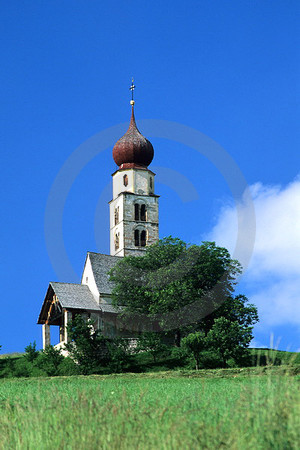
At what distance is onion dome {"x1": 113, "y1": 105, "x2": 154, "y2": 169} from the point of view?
6600 cm

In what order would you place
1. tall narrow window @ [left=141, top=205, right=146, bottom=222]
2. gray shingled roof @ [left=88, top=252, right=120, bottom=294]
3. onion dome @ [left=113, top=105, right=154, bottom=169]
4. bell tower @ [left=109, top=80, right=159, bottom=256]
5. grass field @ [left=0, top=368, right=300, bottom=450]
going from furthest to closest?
onion dome @ [left=113, top=105, right=154, bottom=169], tall narrow window @ [left=141, top=205, right=146, bottom=222], bell tower @ [left=109, top=80, right=159, bottom=256], gray shingled roof @ [left=88, top=252, right=120, bottom=294], grass field @ [left=0, top=368, right=300, bottom=450]

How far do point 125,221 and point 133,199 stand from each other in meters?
2.71

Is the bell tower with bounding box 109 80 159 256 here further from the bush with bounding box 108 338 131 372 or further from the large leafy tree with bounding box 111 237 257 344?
the bush with bounding box 108 338 131 372

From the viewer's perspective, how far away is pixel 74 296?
4962 centimetres

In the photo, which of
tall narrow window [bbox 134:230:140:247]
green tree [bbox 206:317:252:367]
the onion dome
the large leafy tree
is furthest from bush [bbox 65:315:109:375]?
the onion dome

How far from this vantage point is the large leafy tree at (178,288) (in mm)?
43625

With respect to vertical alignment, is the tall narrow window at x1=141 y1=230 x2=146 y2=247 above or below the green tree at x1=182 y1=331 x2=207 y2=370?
above

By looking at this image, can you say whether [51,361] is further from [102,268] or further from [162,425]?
[162,425]

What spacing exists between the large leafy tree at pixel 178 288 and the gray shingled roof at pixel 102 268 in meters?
1.76

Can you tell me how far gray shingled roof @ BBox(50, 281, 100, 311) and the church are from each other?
0.32 ft

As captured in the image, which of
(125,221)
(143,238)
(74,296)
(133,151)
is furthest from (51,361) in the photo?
(133,151)

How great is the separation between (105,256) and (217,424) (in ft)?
155

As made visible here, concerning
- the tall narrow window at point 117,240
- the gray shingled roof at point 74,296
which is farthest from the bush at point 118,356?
the tall narrow window at point 117,240

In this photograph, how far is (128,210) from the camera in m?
63.6
